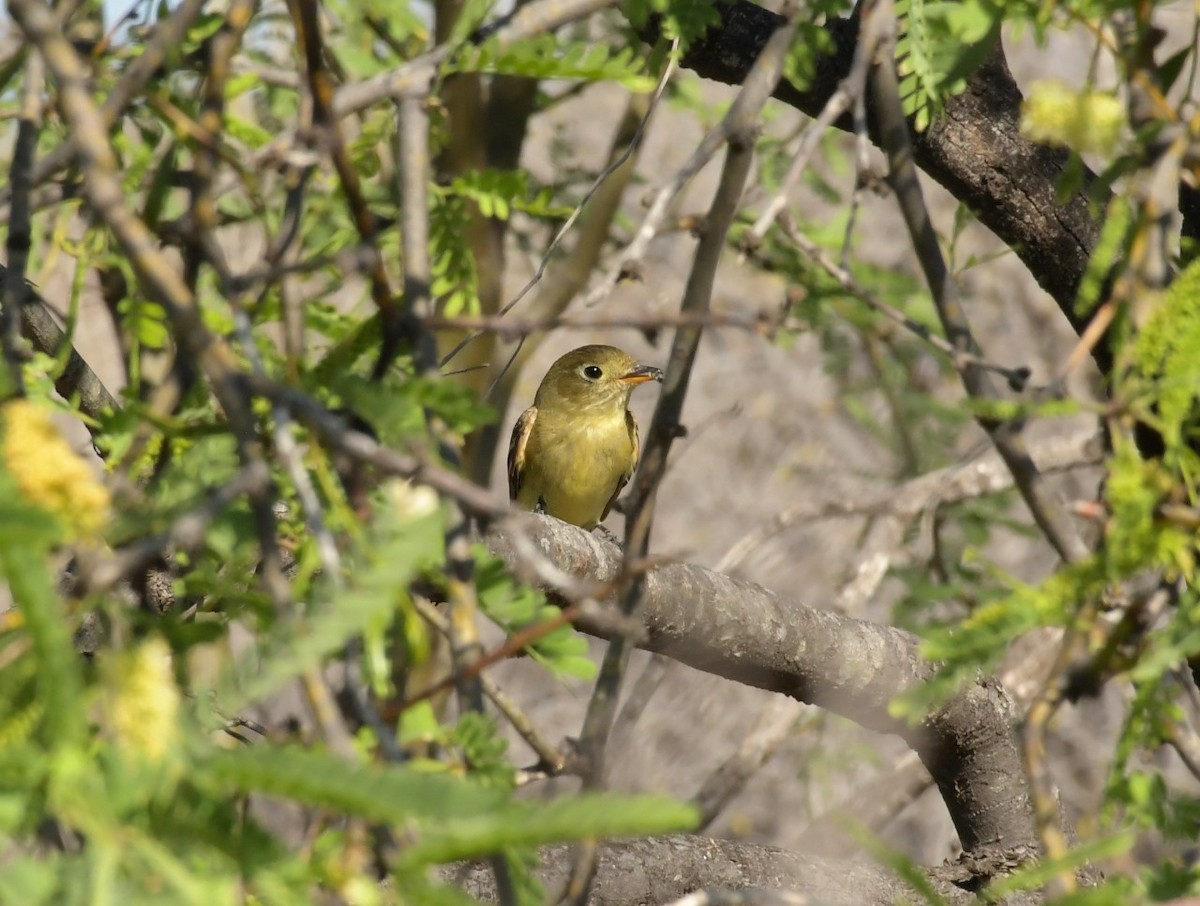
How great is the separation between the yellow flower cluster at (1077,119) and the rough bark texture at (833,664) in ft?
5.53

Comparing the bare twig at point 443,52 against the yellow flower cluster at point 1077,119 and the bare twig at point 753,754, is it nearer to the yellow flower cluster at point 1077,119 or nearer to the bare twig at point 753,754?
the yellow flower cluster at point 1077,119

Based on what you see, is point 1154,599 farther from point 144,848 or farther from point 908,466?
point 908,466

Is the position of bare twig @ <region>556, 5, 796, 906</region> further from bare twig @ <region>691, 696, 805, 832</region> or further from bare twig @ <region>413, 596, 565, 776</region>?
bare twig @ <region>691, 696, 805, 832</region>

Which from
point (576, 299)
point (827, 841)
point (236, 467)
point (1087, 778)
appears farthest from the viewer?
point (1087, 778)

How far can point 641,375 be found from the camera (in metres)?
7.20

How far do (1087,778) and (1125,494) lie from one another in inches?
329

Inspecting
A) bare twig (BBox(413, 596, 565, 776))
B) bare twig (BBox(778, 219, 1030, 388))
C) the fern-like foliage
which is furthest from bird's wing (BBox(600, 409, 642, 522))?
bare twig (BBox(778, 219, 1030, 388))

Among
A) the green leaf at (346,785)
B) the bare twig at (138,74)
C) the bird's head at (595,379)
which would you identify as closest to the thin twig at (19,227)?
the bare twig at (138,74)

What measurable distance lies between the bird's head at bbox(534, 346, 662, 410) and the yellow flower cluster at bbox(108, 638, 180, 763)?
6.03 m

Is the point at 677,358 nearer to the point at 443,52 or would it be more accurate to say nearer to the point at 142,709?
the point at 443,52

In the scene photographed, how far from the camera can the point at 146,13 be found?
2.63 metres

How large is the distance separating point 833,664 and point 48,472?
2810 mm

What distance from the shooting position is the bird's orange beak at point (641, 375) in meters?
7.12

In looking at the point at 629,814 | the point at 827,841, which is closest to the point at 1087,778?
the point at 827,841
